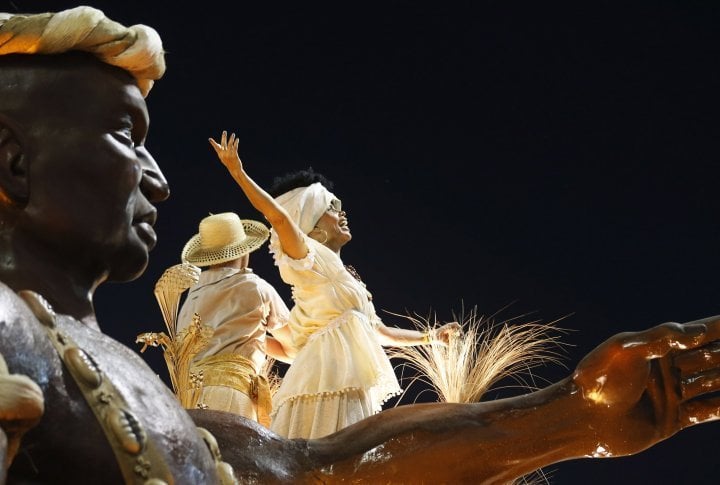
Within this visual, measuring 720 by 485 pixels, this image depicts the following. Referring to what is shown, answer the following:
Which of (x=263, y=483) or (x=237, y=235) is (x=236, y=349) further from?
(x=263, y=483)

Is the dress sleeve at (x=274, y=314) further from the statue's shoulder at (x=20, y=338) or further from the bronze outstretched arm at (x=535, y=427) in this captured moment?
the statue's shoulder at (x=20, y=338)

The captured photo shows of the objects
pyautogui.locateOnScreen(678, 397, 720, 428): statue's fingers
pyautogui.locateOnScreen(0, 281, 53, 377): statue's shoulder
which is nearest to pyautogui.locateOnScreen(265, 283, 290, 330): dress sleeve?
pyautogui.locateOnScreen(678, 397, 720, 428): statue's fingers

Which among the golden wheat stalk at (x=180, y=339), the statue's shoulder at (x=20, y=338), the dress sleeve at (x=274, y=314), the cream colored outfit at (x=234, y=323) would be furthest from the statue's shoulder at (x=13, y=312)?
the dress sleeve at (x=274, y=314)

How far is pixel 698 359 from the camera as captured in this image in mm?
1493

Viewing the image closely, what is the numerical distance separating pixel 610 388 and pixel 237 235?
11.5 feet

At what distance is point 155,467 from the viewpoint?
1.18 m

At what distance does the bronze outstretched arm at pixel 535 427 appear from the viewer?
1.50 metres

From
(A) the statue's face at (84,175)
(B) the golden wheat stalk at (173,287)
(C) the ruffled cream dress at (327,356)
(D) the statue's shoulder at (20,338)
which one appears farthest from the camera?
(B) the golden wheat stalk at (173,287)

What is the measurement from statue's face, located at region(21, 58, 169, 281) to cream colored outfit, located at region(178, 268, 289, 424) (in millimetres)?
2998

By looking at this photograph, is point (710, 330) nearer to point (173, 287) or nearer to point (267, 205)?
point (267, 205)

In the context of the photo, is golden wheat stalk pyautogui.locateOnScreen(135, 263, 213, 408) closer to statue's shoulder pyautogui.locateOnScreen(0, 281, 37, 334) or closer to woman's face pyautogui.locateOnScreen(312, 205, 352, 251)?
woman's face pyautogui.locateOnScreen(312, 205, 352, 251)

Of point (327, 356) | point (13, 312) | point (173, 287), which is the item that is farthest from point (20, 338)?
point (173, 287)

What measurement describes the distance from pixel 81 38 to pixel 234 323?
10.5 ft

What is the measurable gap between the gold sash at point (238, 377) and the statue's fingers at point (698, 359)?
305 centimetres
